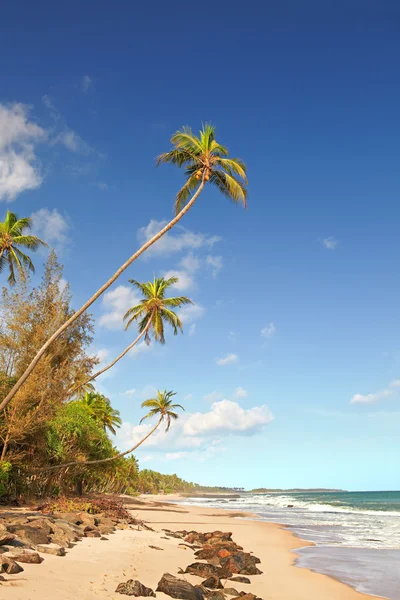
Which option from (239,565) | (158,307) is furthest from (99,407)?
(239,565)

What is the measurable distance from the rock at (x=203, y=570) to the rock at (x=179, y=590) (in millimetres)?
2560

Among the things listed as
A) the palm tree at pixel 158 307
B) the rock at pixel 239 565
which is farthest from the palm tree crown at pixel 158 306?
the rock at pixel 239 565

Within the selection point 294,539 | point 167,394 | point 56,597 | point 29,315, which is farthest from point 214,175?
point 167,394

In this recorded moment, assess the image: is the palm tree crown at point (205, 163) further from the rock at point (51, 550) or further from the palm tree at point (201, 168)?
the rock at point (51, 550)

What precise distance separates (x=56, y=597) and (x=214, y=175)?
1624cm

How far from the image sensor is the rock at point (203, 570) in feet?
35.7

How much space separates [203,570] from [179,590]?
3214 mm

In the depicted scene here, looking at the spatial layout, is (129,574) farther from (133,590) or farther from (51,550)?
(133,590)

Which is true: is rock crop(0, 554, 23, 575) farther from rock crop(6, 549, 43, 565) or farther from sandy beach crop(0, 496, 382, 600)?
rock crop(6, 549, 43, 565)

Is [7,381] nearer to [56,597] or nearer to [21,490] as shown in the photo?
[21,490]

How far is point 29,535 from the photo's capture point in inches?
395

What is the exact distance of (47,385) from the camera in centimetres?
2305

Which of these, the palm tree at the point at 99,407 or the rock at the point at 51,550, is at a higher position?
the palm tree at the point at 99,407

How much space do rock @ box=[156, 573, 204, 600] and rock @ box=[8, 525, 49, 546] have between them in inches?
128
